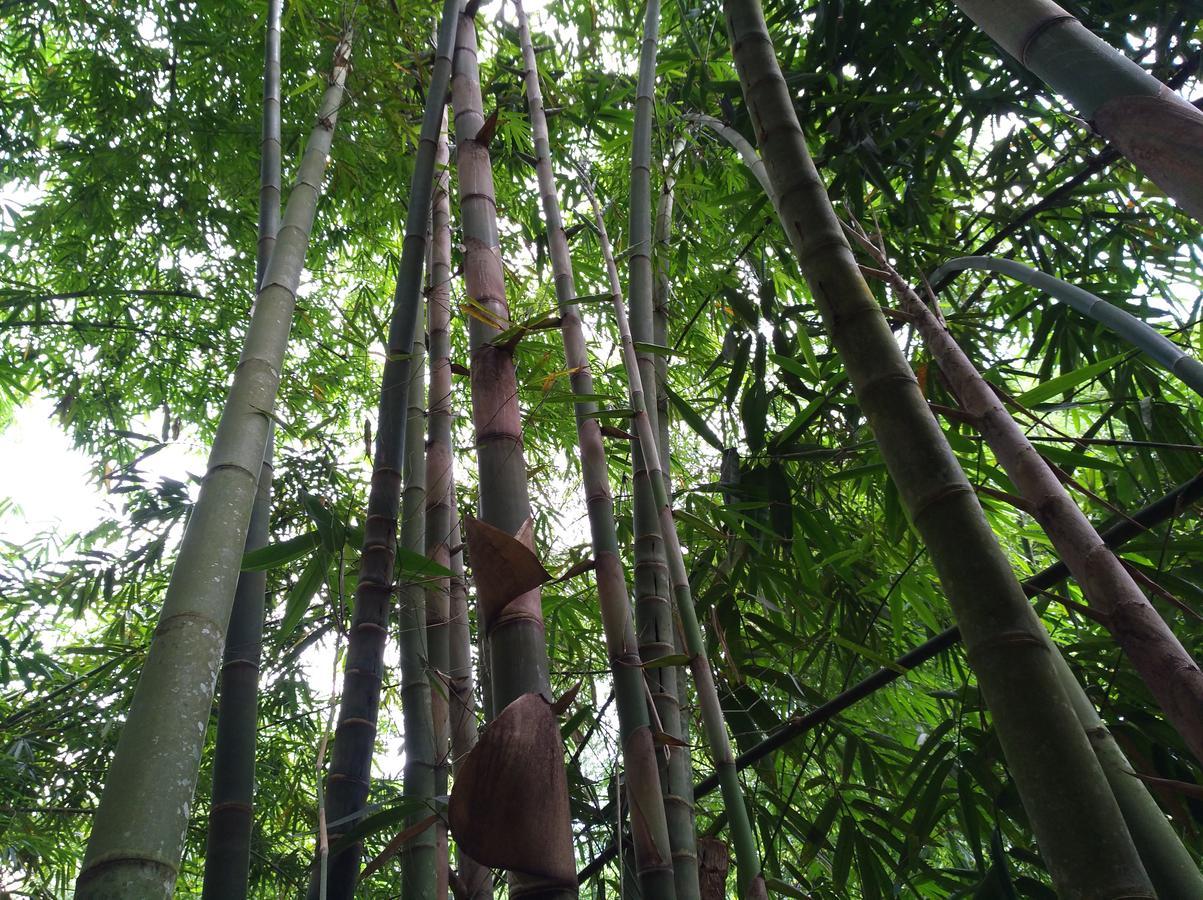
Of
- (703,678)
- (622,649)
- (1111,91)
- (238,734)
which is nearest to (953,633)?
(703,678)

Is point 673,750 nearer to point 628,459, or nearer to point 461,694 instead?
point 461,694

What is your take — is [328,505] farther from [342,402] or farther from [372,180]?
[342,402]

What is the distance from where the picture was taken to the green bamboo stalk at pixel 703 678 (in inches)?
37.4

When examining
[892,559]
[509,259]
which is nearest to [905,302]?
[892,559]

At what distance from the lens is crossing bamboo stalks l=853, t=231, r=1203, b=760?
67 centimetres

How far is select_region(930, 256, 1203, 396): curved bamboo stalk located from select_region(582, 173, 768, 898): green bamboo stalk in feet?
1.85

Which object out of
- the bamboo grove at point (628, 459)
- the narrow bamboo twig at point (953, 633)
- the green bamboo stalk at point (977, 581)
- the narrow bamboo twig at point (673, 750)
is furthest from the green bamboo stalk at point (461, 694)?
the green bamboo stalk at point (977, 581)

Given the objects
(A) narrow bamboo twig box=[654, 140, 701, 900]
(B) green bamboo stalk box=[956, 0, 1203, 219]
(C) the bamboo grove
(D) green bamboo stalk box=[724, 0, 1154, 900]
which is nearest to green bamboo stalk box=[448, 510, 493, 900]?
(C) the bamboo grove

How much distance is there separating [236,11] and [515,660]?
2904 mm

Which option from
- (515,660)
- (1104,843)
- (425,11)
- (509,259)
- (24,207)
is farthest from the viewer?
(24,207)

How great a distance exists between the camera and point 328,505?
1.26m

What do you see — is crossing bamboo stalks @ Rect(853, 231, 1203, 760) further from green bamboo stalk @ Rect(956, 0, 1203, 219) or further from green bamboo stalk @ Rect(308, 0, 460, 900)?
green bamboo stalk @ Rect(308, 0, 460, 900)

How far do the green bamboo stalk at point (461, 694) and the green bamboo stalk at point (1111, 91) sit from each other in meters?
0.82

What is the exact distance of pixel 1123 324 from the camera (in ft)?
3.63
